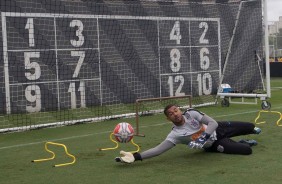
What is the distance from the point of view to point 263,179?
18.1ft

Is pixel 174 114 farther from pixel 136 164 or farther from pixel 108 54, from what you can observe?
pixel 108 54

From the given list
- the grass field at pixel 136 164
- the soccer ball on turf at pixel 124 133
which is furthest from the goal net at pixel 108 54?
the soccer ball on turf at pixel 124 133

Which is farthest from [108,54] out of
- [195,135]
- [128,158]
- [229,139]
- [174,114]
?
[128,158]

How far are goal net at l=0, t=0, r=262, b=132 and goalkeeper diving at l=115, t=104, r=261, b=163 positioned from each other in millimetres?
5260

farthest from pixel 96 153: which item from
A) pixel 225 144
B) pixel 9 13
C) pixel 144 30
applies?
pixel 144 30

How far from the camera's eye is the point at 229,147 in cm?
704

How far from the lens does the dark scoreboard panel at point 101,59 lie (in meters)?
14.6

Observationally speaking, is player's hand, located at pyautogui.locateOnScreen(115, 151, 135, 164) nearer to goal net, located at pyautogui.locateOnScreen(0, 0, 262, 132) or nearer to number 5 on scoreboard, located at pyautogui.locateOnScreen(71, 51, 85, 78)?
goal net, located at pyautogui.locateOnScreen(0, 0, 262, 132)

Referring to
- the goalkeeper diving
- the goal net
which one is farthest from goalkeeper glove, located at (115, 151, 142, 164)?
the goal net

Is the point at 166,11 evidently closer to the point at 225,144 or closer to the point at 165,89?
the point at 165,89

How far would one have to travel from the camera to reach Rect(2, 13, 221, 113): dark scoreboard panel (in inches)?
574

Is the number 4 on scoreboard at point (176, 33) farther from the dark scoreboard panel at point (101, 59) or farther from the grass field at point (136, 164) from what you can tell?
the grass field at point (136, 164)

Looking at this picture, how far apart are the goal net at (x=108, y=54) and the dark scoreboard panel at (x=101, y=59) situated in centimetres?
3

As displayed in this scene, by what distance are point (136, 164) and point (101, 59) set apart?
988 cm
